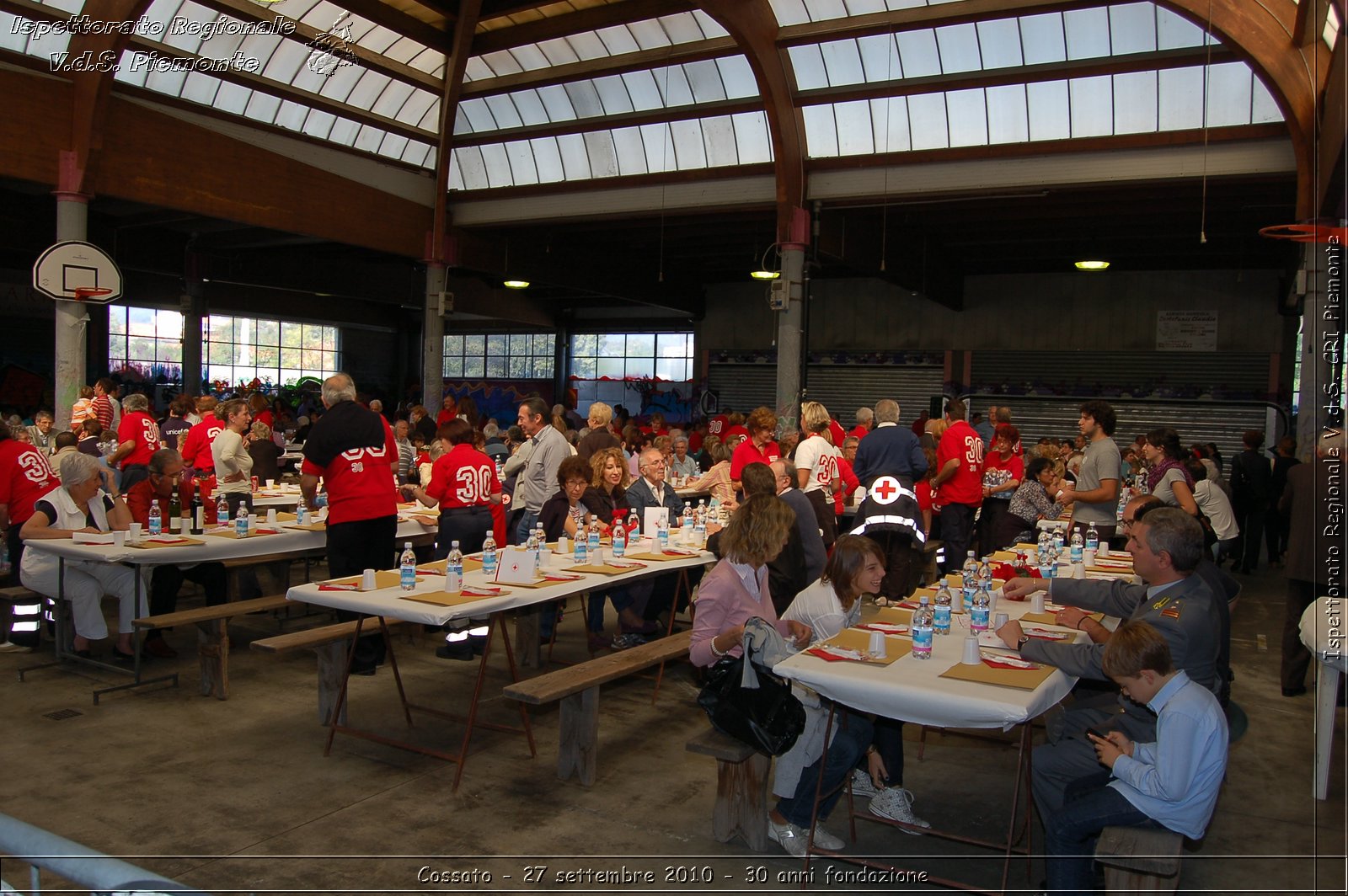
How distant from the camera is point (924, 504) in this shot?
944cm

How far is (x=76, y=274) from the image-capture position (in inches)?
471

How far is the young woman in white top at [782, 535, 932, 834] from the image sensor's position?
4125 millimetres

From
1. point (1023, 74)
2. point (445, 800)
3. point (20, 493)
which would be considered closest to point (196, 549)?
point (20, 493)

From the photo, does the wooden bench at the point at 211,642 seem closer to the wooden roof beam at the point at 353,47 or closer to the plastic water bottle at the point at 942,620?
the plastic water bottle at the point at 942,620

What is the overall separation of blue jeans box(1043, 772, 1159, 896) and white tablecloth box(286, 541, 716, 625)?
2534 mm

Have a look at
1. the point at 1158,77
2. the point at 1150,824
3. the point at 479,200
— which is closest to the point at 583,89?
the point at 479,200

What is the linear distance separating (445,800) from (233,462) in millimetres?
4966

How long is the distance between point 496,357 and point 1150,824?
29.0 metres

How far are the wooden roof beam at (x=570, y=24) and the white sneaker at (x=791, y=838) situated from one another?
1260 centimetres

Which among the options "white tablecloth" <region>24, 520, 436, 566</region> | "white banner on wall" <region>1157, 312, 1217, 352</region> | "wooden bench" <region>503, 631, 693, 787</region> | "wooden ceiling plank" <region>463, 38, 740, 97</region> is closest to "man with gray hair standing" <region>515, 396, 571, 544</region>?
"white tablecloth" <region>24, 520, 436, 566</region>

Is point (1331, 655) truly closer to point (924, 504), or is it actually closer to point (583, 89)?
point (924, 504)

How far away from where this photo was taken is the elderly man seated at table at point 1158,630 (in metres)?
3.49

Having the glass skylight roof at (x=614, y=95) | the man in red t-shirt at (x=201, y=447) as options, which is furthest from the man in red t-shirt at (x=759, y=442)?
the glass skylight roof at (x=614, y=95)

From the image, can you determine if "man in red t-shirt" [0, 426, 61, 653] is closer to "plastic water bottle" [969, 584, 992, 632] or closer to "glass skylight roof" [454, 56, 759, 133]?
"plastic water bottle" [969, 584, 992, 632]
